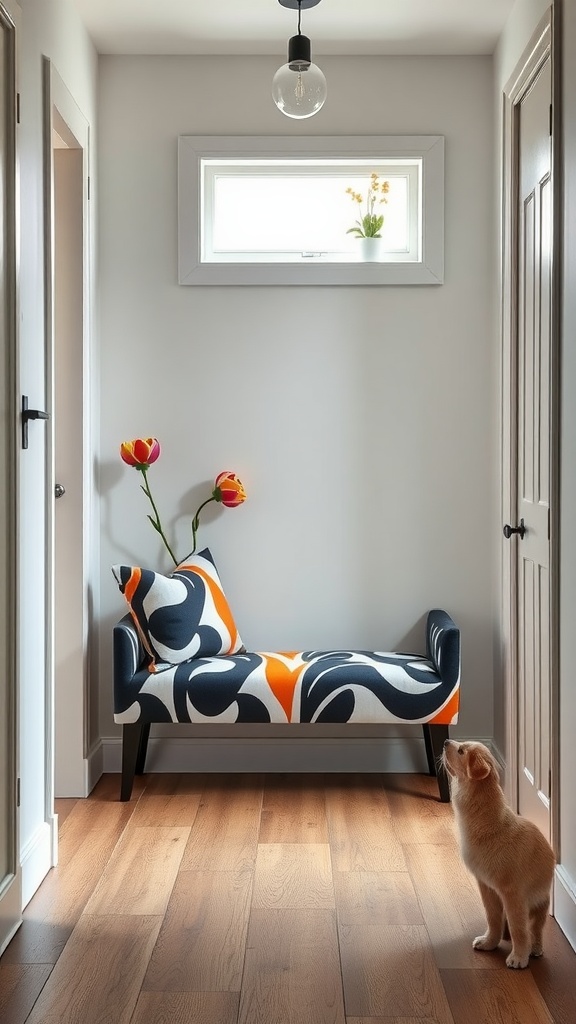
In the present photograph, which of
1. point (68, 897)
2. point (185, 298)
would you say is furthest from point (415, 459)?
point (68, 897)

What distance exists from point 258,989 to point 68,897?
0.71 metres

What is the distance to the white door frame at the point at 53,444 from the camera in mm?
2773

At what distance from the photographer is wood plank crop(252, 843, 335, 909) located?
2.53 meters

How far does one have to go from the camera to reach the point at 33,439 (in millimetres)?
2635

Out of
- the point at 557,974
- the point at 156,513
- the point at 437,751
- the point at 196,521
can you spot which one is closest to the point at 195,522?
the point at 196,521

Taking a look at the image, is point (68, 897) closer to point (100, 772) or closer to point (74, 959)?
point (74, 959)

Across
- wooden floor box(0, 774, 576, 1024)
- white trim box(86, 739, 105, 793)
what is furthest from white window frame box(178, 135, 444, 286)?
wooden floor box(0, 774, 576, 1024)

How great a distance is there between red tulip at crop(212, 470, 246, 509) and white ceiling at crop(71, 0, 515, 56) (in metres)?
1.56

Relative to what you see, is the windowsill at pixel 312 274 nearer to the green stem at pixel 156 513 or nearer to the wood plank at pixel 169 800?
the green stem at pixel 156 513

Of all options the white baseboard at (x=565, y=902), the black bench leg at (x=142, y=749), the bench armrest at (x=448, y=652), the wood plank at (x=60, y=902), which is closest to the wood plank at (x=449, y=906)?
the white baseboard at (x=565, y=902)

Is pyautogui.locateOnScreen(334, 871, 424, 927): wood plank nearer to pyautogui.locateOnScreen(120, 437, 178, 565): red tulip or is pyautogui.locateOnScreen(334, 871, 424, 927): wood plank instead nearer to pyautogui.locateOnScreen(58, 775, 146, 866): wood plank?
pyautogui.locateOnScreen(58, 775, 146, 866): wood plank

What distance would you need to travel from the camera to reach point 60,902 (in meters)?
2.52

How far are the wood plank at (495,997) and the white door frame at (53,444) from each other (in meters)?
1.25

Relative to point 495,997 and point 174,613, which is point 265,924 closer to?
point 495,997
